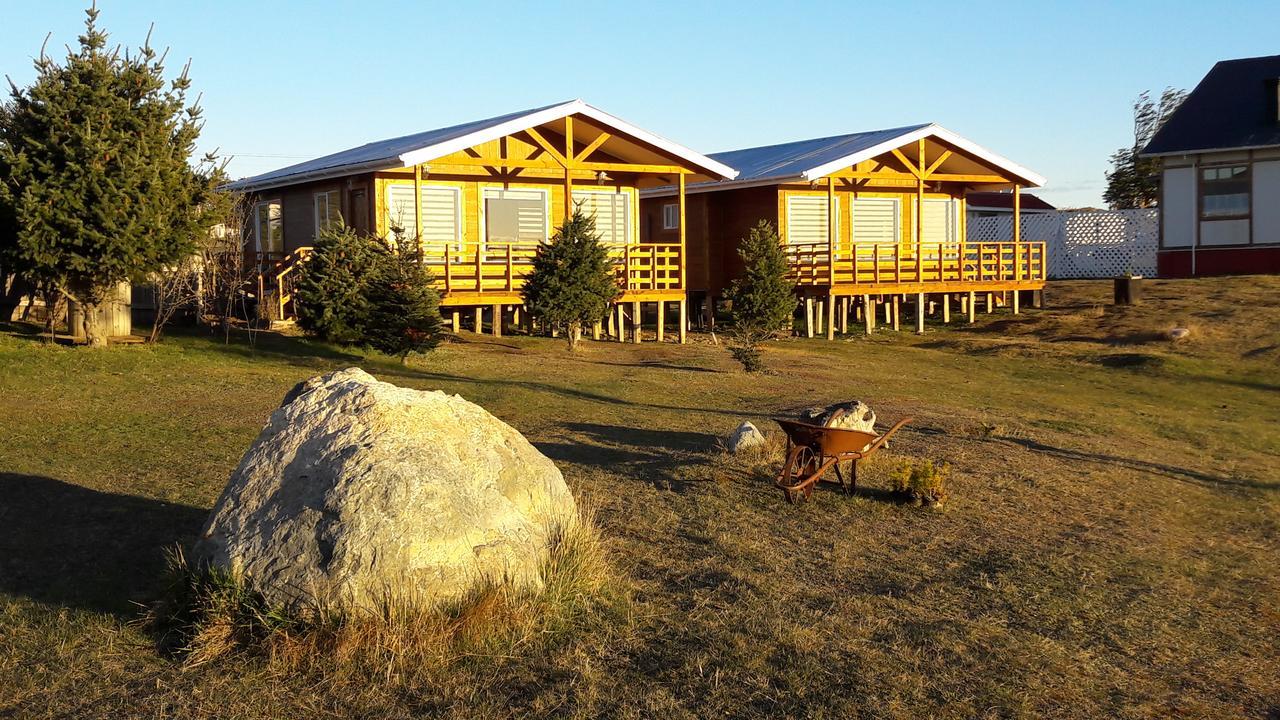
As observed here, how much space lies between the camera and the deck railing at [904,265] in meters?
25.7

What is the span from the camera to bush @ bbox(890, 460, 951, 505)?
9.49 metres

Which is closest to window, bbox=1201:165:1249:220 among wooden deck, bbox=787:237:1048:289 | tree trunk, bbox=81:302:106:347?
wooden deck, bbox=787:237:1048:289

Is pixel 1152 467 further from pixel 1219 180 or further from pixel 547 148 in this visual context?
pixel 1219 180

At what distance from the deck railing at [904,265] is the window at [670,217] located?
128 inches

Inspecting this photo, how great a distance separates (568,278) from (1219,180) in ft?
64.7

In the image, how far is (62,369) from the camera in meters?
15.4

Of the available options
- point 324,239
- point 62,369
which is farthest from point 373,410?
point 324,239

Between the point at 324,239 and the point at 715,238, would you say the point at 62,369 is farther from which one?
the point at 715,238

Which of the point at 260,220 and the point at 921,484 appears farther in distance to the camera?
the point at 260,220

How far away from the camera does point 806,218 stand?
27797mm

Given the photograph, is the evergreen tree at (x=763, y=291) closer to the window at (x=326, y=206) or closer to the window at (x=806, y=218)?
the window at (x=806, y=218)

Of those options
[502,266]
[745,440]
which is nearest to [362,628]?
[745,440]

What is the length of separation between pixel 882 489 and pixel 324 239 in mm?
10946

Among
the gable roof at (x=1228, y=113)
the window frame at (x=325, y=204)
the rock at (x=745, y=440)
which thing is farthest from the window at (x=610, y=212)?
the gable roof at (x=1228, y=113)
